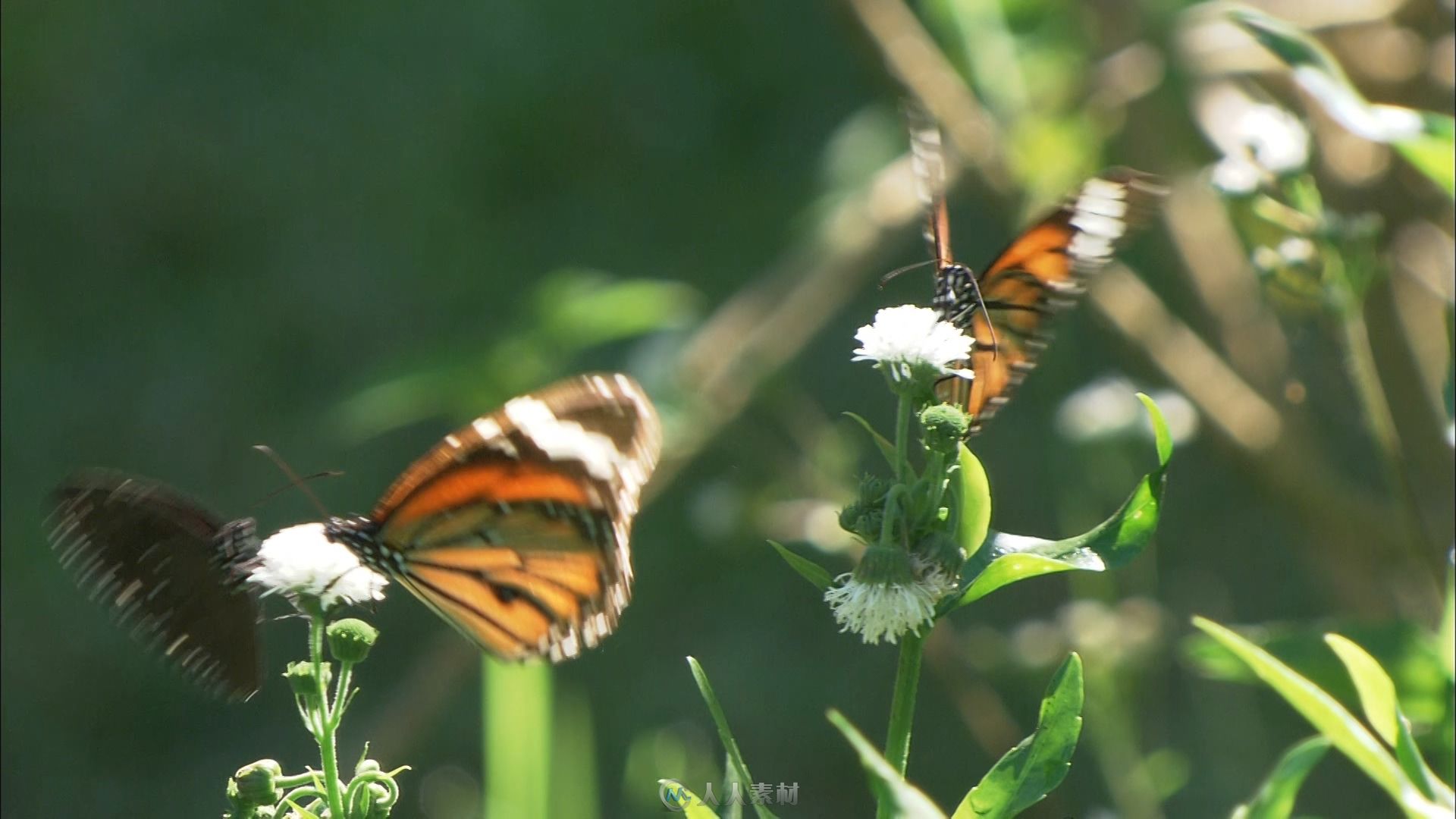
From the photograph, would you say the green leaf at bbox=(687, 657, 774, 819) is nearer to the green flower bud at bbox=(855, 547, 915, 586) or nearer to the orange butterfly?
the green flower bud at bbox=(855, 547, 915, 586)

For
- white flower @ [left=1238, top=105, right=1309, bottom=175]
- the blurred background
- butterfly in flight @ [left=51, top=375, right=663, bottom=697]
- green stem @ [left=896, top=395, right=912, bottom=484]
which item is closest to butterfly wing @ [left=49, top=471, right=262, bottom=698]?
butterfly in flight @ [left=51, top=375, right=663, bottom=697]

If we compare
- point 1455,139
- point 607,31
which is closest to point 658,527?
point 607,31

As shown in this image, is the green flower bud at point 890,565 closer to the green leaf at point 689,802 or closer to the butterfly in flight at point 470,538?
the green leaf at point 689,802

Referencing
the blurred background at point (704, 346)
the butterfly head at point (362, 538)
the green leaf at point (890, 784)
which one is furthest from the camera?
the blurred background at point (704, 346)

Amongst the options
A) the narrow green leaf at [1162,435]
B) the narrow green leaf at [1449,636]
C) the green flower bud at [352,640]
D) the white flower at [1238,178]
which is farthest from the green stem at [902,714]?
the white flower at [1238,178]

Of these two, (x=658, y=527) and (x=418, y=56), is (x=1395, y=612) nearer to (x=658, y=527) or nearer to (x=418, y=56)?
(x=658, y=527)

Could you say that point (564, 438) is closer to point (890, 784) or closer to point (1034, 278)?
point (1034, 278)

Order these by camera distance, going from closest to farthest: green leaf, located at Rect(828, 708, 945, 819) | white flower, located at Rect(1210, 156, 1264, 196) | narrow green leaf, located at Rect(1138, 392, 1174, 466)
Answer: green leaf, located at Rect(828, 708, 945, 819), narrow green leaf, located at Rect(1138, 392, 1174, 466), white flower, located at Rect(1210, 156, 1264, 196)
